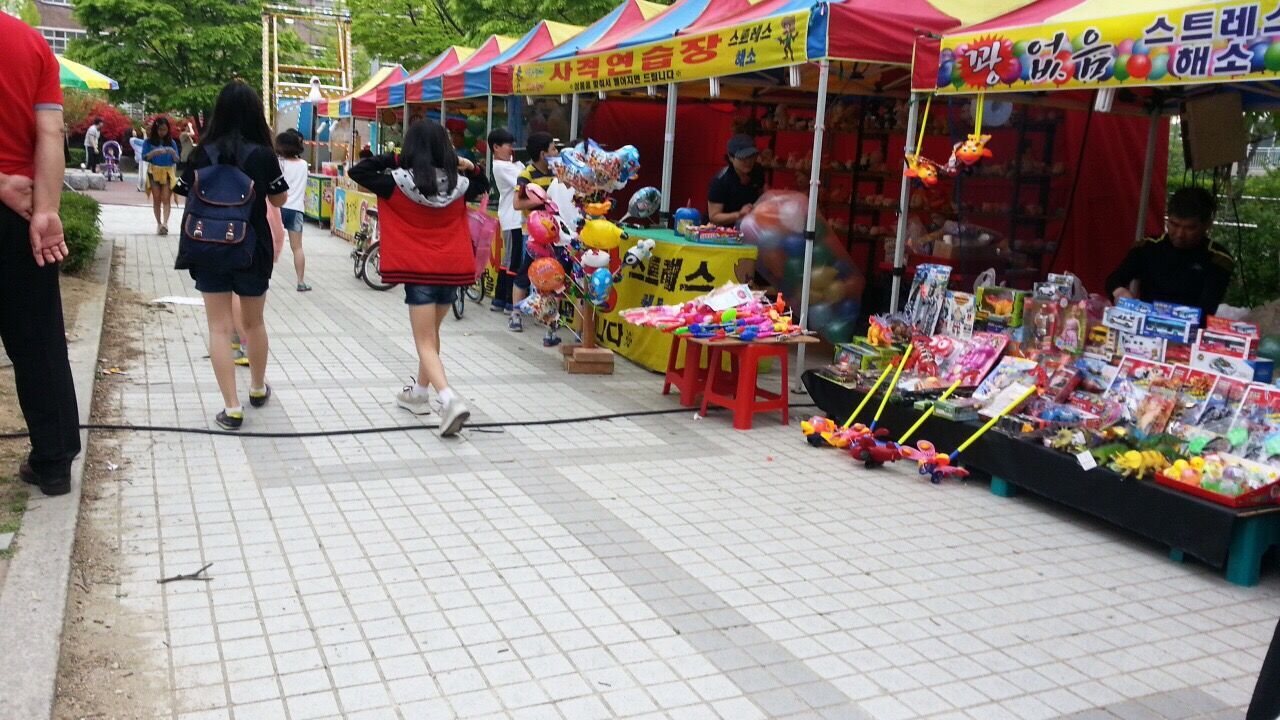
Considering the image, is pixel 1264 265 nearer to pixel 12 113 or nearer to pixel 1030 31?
pixel 1030 31

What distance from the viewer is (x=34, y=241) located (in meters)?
4.22

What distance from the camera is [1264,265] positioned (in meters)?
10.4

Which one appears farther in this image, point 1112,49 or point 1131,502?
point 1112,49

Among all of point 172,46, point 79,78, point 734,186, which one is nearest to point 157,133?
point 79,78

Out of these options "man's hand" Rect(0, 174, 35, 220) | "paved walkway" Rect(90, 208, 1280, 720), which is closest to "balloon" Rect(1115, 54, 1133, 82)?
"paved walkway" Rect(90, 208, 1280, 720)

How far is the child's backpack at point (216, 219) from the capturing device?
5.77m

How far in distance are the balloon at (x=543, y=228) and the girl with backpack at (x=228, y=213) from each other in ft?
7.59

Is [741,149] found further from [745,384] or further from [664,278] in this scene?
[745,384]

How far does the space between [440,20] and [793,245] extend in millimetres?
17737

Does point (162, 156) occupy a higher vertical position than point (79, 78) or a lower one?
lower

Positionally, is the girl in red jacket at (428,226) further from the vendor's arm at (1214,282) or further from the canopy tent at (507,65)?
the canopy tent at (507,65)

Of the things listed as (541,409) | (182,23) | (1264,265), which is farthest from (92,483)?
(182,23)

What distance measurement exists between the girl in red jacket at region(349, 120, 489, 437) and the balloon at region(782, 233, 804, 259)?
279cm

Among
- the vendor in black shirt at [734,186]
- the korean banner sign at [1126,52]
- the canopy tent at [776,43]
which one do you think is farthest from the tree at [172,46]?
the korean banner sign at [1126,52]
